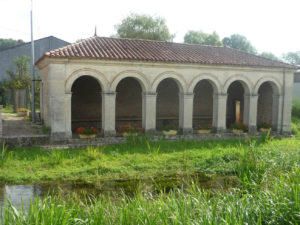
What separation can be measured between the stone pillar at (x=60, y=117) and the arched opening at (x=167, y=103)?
7257mm

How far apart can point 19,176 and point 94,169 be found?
7.97 ft

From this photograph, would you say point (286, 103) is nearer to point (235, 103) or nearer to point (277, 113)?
point (277, 113)

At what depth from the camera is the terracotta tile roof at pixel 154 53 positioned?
14.0 m

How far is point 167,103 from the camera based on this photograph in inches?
781

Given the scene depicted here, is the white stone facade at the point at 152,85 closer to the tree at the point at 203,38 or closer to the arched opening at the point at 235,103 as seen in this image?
the arched opening at the point at 235,103

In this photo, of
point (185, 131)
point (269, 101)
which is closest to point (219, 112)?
point (185, 131)

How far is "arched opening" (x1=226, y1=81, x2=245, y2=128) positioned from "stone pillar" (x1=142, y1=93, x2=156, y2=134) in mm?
7656

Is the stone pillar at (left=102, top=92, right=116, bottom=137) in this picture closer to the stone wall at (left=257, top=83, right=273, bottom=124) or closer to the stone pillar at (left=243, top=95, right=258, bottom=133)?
the stone pillar at (left=243, top=95, right=258, bottom=133)

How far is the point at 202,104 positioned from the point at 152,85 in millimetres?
6464

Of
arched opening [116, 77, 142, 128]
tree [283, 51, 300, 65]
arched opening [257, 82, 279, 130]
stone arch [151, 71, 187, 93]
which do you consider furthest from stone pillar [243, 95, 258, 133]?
tree [283, 51, 300, 65]

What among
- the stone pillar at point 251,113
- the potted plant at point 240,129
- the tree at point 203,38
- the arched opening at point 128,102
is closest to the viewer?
the potted plant at point 240,129

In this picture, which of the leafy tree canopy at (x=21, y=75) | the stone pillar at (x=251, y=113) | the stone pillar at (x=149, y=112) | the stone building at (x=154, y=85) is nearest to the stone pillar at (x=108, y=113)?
the stone building at (x=154, y=85)

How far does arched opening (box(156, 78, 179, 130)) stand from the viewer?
1956 centimetres

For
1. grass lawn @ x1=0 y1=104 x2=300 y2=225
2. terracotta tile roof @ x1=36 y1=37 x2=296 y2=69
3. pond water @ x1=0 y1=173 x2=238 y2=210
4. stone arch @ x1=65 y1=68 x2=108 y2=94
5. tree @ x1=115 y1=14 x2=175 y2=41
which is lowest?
pond water @ x1=0 y1=173 x2=238 y2=210
